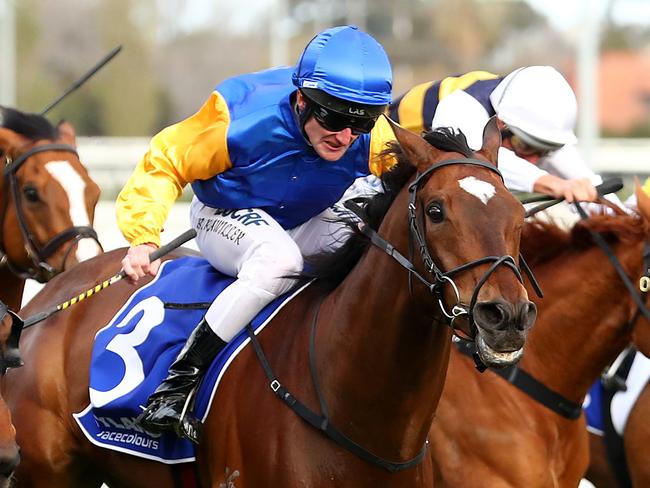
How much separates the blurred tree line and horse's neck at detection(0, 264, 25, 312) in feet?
101

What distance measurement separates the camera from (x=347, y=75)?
408cm

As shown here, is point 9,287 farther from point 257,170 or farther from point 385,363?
point 385,363

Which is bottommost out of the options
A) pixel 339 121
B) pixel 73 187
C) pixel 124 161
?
pixel 124 161

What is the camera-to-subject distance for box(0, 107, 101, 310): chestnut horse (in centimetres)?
596

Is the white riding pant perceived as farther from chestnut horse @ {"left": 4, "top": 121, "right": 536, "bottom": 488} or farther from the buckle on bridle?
the buckle on bridle

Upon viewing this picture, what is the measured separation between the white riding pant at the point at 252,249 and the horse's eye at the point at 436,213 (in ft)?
2.11

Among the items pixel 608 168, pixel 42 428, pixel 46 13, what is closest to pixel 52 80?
pixel 46 13

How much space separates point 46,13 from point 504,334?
4882cm

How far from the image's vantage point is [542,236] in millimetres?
5113

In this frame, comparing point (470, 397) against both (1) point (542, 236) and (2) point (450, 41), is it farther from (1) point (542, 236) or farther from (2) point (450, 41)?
(2) point (450, 41)

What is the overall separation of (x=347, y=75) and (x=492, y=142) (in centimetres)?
52

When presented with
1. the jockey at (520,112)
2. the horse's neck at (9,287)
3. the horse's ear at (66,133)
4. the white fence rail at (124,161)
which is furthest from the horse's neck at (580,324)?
the white fence rail at (124,161)

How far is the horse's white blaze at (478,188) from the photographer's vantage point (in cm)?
360

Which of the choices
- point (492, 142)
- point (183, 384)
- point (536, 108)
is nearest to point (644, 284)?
point (536, 108)
